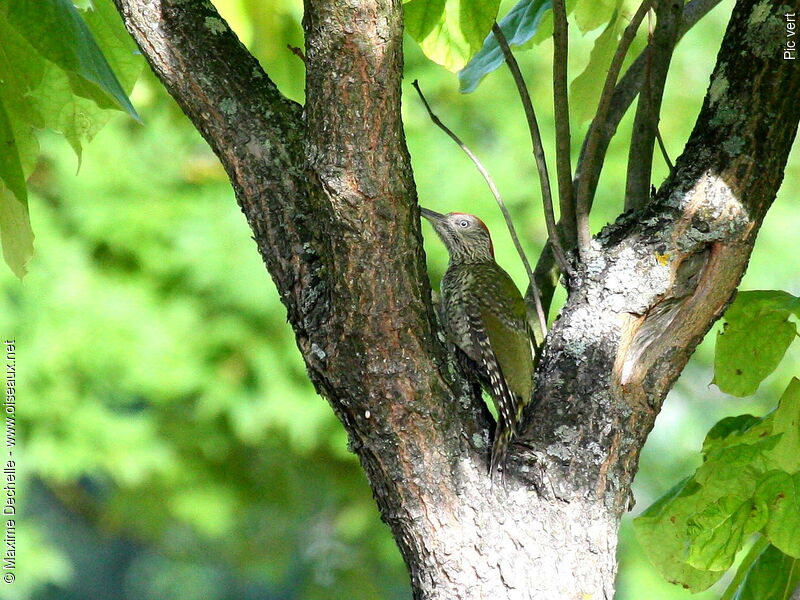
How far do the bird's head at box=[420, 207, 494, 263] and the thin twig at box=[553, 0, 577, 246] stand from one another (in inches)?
54.9

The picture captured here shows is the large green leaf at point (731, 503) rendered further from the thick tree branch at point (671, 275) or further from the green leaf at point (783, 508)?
the thick tree branch at point (671, 275)

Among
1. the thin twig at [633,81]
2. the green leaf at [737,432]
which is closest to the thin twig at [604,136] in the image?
the thin twig at [633,81]

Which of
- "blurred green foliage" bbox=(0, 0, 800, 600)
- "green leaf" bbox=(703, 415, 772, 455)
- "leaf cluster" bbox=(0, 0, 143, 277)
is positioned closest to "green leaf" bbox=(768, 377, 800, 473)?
"green leaf" bbox=(703, 415, 772, 455)

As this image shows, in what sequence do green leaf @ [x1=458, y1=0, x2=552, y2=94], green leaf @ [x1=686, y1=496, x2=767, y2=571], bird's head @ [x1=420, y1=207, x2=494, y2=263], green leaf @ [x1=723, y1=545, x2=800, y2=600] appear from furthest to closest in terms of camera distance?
bird's head @ [x1=420, y1=207, x2=494, y2=263]
green leaf @ [x1=458, y1=0, x2=552, y2=94]
green leaf @ [x1=723, y1=545, x2=800, y2=600]
green leaf @ [x1=686, y1=496, x2=767, y2=571]

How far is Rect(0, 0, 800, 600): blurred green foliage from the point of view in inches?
252

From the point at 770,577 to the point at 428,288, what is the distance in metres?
0.99

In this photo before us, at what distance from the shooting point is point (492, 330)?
2.78 m

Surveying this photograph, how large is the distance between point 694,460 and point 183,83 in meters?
6.92

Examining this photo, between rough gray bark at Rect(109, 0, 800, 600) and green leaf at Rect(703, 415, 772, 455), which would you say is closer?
rough gray bark at Rect(109, 0, 800, 600)

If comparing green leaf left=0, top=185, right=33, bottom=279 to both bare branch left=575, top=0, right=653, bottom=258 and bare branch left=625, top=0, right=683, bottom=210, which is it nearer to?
bare branch left=575, top=0, right=653, bottom=258

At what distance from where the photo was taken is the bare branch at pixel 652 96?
2273 mm

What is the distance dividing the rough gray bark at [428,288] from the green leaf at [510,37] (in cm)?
60

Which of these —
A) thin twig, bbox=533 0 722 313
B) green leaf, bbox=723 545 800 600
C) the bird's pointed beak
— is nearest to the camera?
green leaf, bbox=723 545 800 600

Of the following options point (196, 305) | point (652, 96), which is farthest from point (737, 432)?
point (196, 305)
